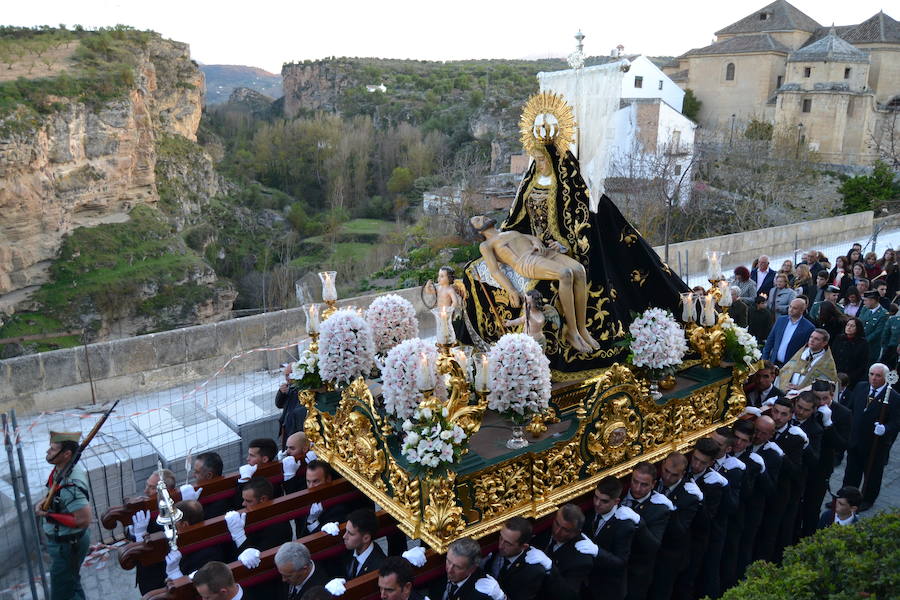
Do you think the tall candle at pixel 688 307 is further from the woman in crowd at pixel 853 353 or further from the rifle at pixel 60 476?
the rifle at pixel 60 476

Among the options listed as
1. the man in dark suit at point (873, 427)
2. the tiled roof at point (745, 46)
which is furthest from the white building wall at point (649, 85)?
the man in dark suit at point (873, 427)

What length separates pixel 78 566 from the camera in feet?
16.2

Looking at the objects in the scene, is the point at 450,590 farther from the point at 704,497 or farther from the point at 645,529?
the point at 704,497

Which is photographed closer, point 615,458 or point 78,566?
point 78,566

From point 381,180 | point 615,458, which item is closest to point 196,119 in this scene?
point 381,180

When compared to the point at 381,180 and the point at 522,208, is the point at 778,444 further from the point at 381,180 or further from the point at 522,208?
the point at 381,180

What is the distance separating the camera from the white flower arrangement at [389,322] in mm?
6391

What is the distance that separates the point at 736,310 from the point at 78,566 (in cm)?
779

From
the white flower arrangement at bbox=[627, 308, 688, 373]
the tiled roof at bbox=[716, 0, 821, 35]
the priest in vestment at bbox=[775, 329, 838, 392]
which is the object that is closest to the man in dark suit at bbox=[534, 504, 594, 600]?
the white flower arrangement at bbox=[627, 308, 688, 373]

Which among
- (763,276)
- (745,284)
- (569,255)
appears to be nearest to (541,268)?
(569,255)

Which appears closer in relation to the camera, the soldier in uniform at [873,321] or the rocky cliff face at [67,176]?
the soldier in uniform at [873,321]

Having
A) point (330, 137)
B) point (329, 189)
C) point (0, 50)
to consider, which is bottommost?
point (329, 189)

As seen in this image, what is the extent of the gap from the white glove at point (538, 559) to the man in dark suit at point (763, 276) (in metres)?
7.89

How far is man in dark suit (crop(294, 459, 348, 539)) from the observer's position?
520 cm
